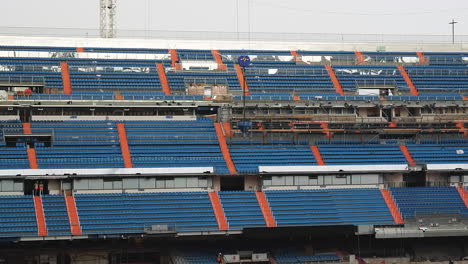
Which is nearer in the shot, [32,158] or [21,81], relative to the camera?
[32,158]

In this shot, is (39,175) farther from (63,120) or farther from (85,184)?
(63,120)

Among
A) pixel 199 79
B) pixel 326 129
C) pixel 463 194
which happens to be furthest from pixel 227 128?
pixel 463 194

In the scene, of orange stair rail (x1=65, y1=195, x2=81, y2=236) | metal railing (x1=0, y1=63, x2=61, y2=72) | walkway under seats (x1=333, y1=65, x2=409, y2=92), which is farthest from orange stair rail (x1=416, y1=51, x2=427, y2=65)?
orange stair rail (x1=65, y1=195, x2=81, y2=236)

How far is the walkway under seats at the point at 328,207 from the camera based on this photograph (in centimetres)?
4778

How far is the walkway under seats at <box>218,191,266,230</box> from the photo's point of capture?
4659 cm

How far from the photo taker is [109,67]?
60.5 metres

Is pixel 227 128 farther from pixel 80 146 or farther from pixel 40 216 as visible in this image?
pixel 40 216

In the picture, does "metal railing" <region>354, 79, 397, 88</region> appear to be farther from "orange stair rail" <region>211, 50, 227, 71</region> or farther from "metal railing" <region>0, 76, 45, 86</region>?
"metal railing" <region>0, 76, 45, 86</region>

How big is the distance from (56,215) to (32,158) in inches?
212

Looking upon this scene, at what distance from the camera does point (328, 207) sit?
161ft

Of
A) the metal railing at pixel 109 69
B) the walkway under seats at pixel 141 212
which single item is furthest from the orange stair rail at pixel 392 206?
the metal railing at pixel 109 69

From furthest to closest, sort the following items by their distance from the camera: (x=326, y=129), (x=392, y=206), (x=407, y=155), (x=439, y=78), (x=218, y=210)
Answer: (x=439, y=78), (x=326, y=129), (x=407, y=155), (x=392, y=206), (x=218, y=210)

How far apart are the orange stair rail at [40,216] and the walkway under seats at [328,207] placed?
14.6 m

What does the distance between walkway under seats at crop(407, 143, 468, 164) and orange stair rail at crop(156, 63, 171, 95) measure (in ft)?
63.9
